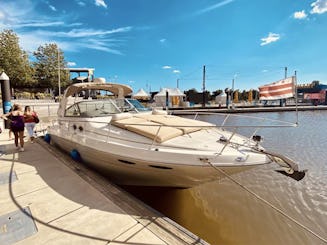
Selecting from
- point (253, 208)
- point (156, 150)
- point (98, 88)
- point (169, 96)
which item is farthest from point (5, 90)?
point (169, 96)

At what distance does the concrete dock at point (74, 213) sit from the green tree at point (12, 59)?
82.2ft

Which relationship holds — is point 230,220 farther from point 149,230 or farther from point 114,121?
point 114,121

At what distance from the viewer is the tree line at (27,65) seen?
22938 mm

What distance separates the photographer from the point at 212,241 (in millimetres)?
3342

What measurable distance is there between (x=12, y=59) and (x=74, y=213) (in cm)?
2789

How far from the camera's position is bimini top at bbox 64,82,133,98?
511 cm

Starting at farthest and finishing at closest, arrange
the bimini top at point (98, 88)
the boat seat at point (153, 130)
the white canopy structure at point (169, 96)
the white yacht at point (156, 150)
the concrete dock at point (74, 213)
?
the white canopy structure at point (169, 96), the bimini top at point (98, 88), the boat seat at point (153, 130), the white yacht at point (156, 150), the concrete dock at point (74, 213)

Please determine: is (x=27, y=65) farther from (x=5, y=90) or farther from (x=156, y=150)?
(x=156, y=150)

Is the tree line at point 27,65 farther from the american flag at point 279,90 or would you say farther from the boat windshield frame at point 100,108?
the american flag at point 279,90

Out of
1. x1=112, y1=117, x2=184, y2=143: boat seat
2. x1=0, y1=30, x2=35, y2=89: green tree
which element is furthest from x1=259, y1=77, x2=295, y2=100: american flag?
x1=0, y1=30, x2=35, y2=89: green tree

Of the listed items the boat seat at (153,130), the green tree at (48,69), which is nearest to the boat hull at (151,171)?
the boat seat at (153,130)

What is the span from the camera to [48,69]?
32.5 metres

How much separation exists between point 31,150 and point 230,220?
6315 mm

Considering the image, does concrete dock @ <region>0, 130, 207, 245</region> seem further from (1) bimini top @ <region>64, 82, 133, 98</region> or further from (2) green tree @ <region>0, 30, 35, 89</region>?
(2) green tree @ <region>0, 30, 35, 89</region>
